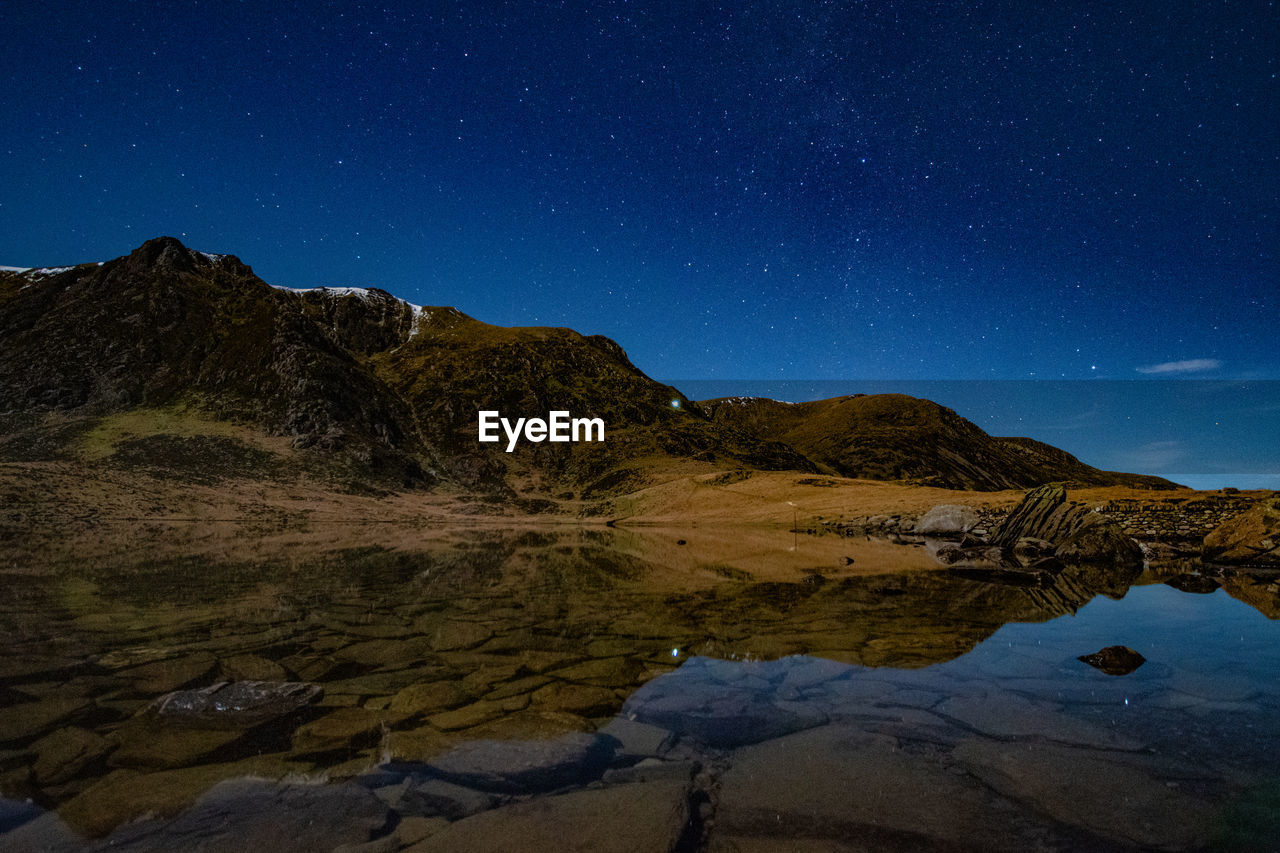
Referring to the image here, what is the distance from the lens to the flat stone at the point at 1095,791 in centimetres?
384

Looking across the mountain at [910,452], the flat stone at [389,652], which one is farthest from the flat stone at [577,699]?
the mountain at [910,452]

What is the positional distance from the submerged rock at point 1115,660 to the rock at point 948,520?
27229mm

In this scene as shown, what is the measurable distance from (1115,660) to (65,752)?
1184 centimetres

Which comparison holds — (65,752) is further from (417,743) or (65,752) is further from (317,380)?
(317,380)

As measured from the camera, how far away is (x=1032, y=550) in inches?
943

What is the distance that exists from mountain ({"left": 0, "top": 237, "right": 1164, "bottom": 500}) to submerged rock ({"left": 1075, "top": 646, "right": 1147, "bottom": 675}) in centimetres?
7602

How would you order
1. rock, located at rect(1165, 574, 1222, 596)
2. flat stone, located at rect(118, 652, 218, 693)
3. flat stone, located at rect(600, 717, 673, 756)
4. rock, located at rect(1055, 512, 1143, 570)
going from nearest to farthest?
flat stone, located at rect(600, 717, 673, 756) < flat stone, located at rect(118, 652, 218, 693) < rock, located at rect(1165, 574, 1222, 596) < rock, located at rect(1055, 512, 1143, 570)

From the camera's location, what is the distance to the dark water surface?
395 centimetres

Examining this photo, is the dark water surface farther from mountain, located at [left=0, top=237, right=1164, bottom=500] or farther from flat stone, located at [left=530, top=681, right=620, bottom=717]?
mountain, located at [left=0, top=237, right=1164, bottom=500]

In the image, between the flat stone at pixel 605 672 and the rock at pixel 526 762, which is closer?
the rock at pixel 526 762

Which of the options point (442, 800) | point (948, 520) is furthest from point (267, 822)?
point (948, 520)

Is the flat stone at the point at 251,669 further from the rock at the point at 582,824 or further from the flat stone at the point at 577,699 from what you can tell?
the rock at the point at 582,824

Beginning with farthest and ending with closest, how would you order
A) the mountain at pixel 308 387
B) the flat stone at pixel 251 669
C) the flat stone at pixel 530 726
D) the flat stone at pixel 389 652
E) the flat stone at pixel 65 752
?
the mountain at pixel 308 387 → the flat stone at pixel 389 652 → the flat stone at pixel 251 669 → the flat stone at pixel 530 726 → the flat stone at pixel 65 752

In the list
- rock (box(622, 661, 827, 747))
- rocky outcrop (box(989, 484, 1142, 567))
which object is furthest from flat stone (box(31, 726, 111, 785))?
rocky outcrop (box(989, 484, 1142, 567))
